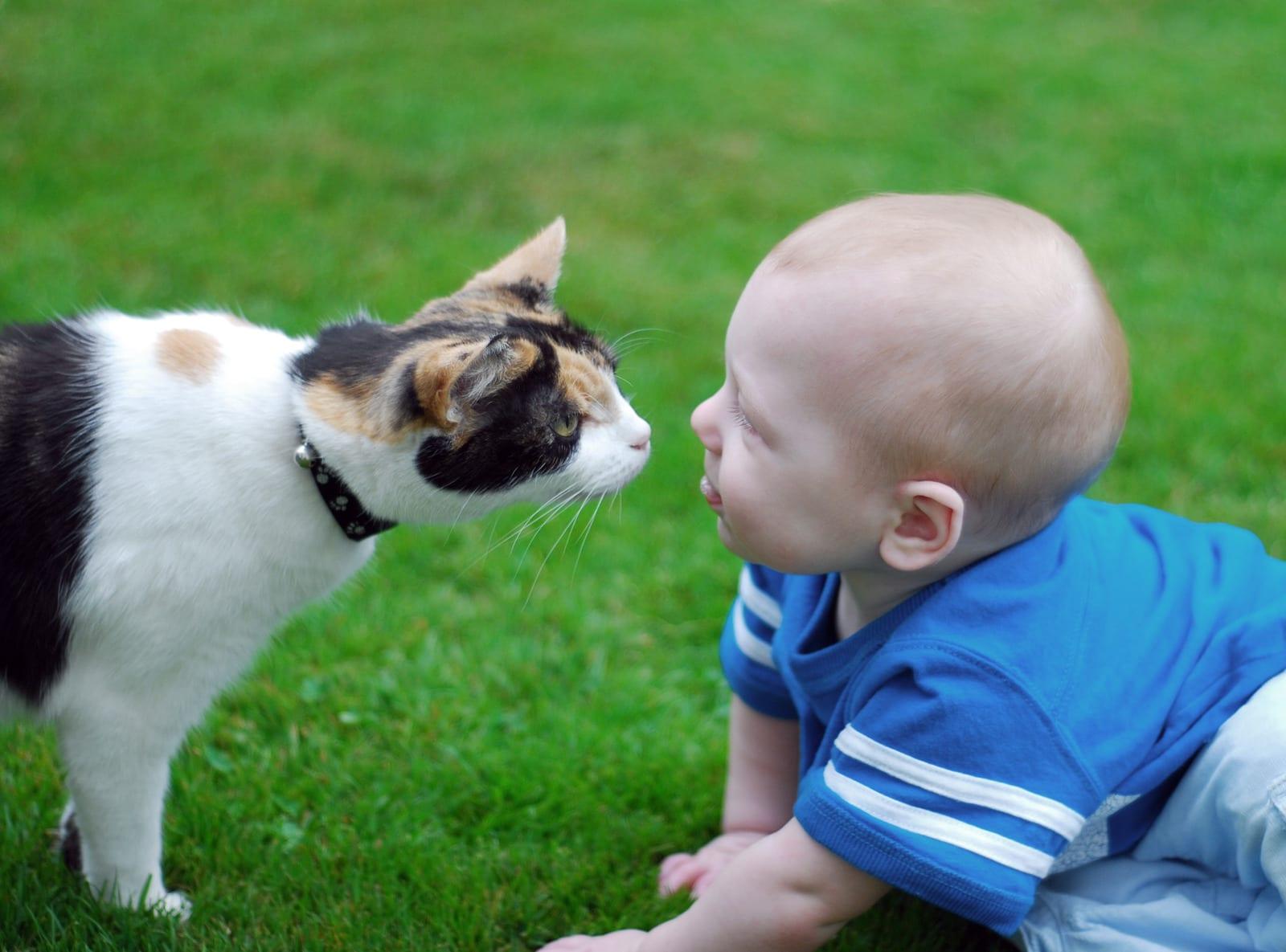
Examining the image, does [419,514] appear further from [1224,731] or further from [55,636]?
[1224,731]

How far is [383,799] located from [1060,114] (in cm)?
471

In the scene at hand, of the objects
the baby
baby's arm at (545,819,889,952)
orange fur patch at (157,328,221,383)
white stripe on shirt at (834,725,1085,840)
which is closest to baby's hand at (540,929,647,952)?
the baby

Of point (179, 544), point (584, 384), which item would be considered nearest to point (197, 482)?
point (179, 544)

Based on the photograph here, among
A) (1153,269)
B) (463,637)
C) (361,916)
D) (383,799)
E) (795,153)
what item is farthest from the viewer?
(795,153)

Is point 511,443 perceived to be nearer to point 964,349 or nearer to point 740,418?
point 740,418

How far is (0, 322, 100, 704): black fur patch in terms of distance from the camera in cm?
182

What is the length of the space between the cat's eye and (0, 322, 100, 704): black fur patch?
0.69m

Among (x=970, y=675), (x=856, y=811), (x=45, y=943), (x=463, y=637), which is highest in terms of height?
(x=970, y=675)

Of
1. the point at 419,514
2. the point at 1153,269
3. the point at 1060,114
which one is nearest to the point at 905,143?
the point at 1060,114

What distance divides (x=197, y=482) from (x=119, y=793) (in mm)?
506

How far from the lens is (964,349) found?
1562 millimetres

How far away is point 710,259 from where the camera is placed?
4.47m

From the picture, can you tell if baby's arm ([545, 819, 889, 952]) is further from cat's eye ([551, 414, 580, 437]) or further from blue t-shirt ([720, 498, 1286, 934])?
cat's eye ([551, 414, 580, 437])

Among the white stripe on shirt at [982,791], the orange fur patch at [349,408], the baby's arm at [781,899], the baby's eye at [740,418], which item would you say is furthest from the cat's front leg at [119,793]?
the white stripe on shirt at [982,791]
